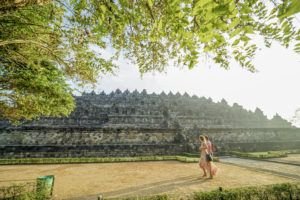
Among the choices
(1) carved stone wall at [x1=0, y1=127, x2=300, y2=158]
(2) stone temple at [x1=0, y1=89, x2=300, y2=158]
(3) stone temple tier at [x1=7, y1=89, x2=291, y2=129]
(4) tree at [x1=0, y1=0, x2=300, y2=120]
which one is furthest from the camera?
(3) stone temple tier at [x1=7, y1=89, x2=291, y2=129]

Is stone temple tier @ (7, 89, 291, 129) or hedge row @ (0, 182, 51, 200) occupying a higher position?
stone temple tier @ (7, 89, 291, 129)

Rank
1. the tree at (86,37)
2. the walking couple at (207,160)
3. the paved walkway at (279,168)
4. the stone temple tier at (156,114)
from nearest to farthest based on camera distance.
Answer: the tree at (86,37) < the walking couple at (207,160) < the paved walkway at (279,168) < the stone temple tier at (156,114)

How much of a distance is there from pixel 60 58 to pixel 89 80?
120 cm

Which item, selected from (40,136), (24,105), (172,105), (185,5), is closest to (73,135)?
(40,136)

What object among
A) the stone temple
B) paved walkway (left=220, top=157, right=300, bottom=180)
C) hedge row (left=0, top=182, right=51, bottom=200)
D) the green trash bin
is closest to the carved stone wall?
the stone temple

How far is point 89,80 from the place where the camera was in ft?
20.9

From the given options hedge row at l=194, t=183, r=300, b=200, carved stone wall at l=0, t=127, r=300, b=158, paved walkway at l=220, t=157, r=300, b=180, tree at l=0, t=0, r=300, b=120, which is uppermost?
tree at l=0, t=0, r=300, b=120

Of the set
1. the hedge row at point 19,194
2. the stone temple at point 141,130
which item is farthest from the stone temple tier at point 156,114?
the hedge row at point 19,194

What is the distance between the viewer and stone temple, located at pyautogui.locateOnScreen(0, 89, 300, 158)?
18.5 meters

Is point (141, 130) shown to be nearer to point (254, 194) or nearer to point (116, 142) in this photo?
point (116, 142)

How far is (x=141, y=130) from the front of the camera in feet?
70.8

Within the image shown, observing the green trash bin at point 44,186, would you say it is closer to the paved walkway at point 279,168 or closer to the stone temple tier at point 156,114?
the paved walkway at point 279,168

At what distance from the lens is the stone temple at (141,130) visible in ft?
60.8

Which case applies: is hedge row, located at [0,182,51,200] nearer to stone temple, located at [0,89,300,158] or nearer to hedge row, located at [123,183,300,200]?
hedge row, located at [123,183,300,200]
